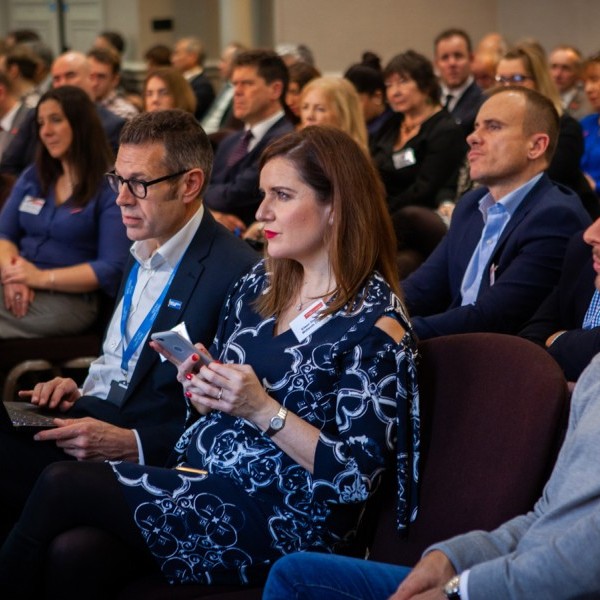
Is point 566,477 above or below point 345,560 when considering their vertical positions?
above

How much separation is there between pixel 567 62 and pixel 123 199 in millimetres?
6419

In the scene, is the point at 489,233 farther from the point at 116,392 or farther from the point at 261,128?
the point at 261,128

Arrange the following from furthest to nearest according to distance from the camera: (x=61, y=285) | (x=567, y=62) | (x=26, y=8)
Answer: (x=26, y=8) → (x=567, y=62) → (x=61, y=285)

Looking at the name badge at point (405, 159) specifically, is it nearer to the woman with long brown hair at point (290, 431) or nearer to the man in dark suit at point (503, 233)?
the man in dark suit at point (503, 233)

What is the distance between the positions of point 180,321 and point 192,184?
1.18ft

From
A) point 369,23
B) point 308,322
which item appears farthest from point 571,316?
point 369,23

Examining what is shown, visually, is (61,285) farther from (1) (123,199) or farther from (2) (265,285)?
(2) (265,285)

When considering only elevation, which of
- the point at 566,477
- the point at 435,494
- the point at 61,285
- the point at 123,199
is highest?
the point at 123,199

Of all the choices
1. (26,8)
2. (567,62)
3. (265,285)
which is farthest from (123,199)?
(26,8)

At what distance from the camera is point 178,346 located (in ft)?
6.72

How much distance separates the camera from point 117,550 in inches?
79.3

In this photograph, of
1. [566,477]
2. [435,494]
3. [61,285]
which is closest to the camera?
[566,477]

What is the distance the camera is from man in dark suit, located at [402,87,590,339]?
3.03m

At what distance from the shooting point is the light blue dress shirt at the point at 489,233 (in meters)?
3.20
